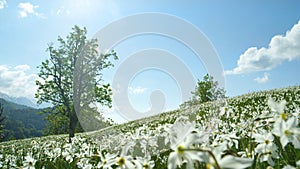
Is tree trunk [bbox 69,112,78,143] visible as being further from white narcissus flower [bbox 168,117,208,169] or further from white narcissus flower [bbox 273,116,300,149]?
white narcissus flower [bbox 273,116,300,149]

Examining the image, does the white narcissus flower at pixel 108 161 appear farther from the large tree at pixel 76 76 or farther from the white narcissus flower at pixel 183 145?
the large tree at pixel 76 76

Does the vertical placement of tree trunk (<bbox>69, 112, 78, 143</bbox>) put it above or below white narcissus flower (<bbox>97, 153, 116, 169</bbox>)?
above

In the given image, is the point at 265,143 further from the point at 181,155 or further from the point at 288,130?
the point at 181,155

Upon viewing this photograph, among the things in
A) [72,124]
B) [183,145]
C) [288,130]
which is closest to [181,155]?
[183,145]

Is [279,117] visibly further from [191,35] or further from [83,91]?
[83,91]

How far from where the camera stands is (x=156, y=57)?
17.8 m

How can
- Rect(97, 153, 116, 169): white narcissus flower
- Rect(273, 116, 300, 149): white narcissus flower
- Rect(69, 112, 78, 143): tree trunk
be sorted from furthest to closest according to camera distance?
Rect(69, 112, 78, 143): tree trunk → Rect(97, 153, 116, 169): white narcissus flower → Rect(273, 116, 300, 149): white narcissus flower

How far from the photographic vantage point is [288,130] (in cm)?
140

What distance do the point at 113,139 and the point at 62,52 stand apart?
29.3 metres

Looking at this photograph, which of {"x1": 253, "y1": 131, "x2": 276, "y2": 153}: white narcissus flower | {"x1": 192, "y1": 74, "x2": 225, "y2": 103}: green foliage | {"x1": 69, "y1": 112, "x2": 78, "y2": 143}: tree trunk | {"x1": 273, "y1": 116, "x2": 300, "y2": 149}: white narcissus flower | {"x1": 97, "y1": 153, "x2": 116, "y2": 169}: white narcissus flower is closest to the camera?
{"x1": 273, "y1": 116, "x2": 300, "y2": 149}: white narcissus flower

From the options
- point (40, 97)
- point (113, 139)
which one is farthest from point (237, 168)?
point (40, 97)

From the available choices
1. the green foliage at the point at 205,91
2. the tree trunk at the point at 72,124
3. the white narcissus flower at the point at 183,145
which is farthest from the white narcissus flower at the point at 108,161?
the green foliage at the point at 205,91

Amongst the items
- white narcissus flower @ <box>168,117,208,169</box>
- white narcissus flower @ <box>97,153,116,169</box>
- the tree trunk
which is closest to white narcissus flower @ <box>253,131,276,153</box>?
white narcissus flower @ <box>168,117,208,169</box>

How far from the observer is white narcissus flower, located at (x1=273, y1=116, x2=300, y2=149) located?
1.36 meters
